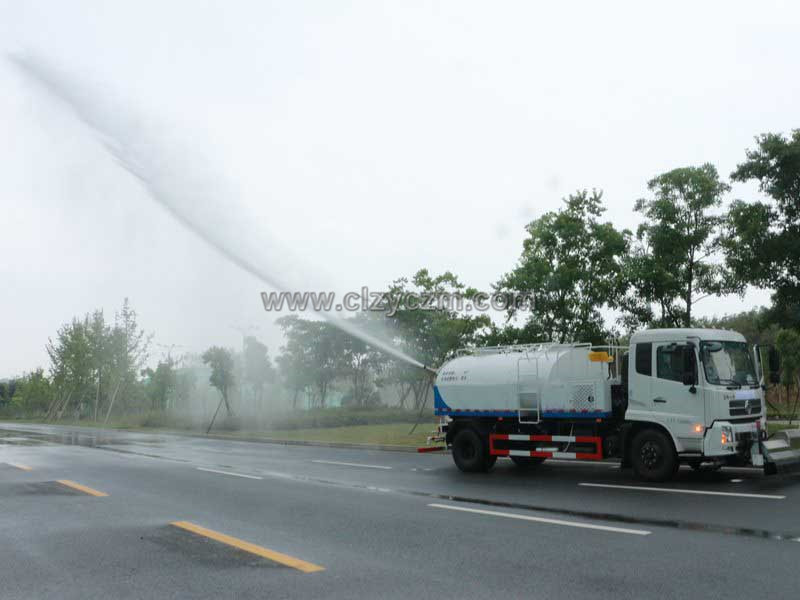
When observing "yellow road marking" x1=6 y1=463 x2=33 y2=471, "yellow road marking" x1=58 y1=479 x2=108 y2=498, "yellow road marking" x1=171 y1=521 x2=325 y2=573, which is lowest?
"yellow road marking" x1=6 y1=463 x2=33 y2=471

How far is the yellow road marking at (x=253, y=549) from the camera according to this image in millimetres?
6342

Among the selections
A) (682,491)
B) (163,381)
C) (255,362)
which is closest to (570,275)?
(682,491)

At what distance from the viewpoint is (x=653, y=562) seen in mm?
6371

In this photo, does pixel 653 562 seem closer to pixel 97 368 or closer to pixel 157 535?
pixel 157 535

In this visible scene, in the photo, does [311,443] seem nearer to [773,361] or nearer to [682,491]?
[682,491]

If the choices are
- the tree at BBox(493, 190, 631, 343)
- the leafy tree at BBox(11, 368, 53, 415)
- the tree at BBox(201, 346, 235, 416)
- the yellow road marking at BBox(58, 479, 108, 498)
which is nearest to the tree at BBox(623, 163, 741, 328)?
the tree at BBox(493, 190, 631, 343)

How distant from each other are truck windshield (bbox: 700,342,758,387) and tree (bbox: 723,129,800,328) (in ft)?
15.7

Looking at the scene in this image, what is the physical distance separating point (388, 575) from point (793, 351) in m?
29.9

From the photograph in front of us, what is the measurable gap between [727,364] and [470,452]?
567cm

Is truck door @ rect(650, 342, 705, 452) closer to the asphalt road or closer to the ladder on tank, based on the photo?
the asphalt road

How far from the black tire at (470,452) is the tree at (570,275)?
645 centimetres

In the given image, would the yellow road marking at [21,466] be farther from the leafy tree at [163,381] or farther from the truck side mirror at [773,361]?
the leafy tree at [163,381]

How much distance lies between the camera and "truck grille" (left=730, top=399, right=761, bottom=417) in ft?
40.1

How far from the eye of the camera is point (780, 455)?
12.4 metres
